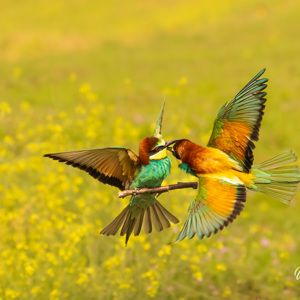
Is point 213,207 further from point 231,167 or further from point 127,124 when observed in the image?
point 127,124

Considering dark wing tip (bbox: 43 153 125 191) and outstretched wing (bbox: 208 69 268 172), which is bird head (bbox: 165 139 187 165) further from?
dark wing tip (bbox: 43 153 125 191)

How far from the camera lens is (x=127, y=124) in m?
5.45

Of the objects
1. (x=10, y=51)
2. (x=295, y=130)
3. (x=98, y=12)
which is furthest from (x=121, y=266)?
(x=98, y=12)

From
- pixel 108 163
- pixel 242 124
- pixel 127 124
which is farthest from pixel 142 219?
pixel 127 124

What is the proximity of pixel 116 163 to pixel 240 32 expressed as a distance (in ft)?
51.2

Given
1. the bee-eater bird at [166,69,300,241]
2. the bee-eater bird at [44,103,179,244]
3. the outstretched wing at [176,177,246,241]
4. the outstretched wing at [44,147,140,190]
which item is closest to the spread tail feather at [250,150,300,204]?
the bee-eater bird at [166,69,300,241]

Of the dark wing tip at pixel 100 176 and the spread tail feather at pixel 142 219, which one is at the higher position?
the dark wing tip at pixel 100 176

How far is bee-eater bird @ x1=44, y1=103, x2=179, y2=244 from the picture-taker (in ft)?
5.34

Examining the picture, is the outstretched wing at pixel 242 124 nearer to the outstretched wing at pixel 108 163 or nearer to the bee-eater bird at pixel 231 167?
the bee-eater bird at pixel 231 167

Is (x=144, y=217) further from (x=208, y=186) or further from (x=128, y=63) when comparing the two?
(x=128, y=63)

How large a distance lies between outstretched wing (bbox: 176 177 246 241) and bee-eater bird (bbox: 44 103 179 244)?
24 cm

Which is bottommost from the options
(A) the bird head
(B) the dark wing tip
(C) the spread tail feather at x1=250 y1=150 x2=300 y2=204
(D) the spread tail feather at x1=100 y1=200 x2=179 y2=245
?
(D) the spread tail feather at x1=100 y1=200 x2=179 y2=245

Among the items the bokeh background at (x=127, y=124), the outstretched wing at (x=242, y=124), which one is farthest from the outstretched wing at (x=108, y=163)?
the bokeh background at (x=127, y=124)

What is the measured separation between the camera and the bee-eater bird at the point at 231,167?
142 cm
